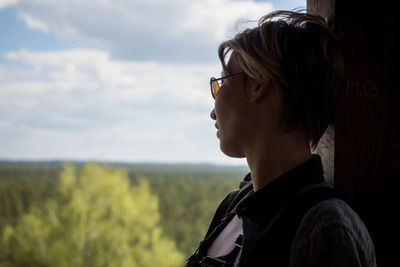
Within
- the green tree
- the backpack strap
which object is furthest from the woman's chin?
the green tree

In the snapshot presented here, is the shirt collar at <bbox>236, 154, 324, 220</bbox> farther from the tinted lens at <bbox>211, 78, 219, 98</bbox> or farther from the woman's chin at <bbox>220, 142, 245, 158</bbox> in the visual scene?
the tinted lens at <bbox>211, 78, 219, 98</bbox>

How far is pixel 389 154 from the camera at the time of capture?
2.17ft

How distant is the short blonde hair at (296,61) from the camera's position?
599mm

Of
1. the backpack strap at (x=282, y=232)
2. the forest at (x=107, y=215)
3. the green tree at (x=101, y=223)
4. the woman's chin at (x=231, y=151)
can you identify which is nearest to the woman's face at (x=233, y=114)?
the woman's chin at (x=231, y=151)

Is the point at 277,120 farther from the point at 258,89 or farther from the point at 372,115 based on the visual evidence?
the point at 372,115

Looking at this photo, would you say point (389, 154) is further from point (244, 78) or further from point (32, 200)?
point (32, 200)

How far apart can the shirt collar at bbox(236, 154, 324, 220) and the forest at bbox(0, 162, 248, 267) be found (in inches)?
247

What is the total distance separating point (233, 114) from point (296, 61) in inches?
5.1

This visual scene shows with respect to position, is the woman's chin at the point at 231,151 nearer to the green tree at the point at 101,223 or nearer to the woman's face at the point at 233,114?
the woman's face at the point at 233,114

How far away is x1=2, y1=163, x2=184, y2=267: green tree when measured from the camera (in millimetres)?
7113

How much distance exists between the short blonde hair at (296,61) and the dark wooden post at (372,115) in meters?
0.05

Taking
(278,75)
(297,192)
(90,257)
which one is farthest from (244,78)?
(90,257)

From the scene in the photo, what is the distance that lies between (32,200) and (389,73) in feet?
22.4

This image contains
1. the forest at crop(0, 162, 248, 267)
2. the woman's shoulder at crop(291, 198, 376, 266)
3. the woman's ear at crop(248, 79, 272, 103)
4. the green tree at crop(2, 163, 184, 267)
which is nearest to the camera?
the woman's shoulder at crop(291, 198, 376, 266)
